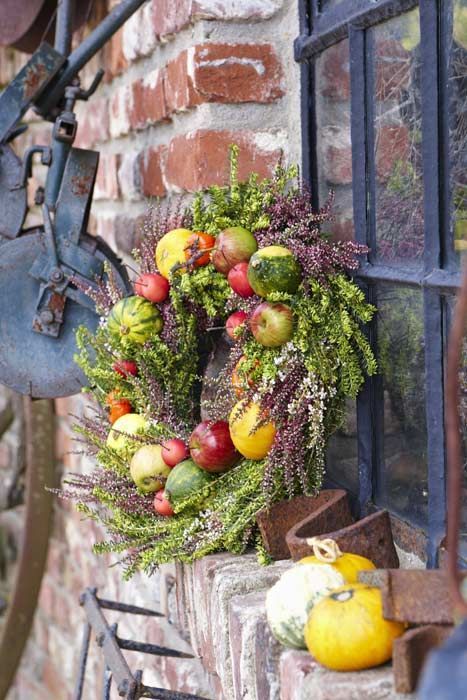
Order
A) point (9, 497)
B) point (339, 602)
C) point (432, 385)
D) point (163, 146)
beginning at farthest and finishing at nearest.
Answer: point (9, 497)
point (163, 146)
point (432, 385)
point (339, 602)

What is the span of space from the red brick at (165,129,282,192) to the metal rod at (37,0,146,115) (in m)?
0.19

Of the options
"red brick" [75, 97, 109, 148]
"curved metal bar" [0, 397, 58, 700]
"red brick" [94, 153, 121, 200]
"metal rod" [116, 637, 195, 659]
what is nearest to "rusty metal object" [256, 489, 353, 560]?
"metal rod" [116, 637, 195, 659]

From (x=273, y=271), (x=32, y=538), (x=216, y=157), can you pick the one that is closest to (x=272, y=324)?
(x=273, y=271)

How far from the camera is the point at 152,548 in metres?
1.21

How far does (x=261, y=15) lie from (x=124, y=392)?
58 centimetres

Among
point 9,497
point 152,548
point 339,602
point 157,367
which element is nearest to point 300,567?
point 339,602

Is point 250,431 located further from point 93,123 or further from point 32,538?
point 32,538

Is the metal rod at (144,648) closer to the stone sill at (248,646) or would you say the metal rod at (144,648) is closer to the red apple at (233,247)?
the stone sill at (248,646)

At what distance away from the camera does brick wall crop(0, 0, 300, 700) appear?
53.3 inches

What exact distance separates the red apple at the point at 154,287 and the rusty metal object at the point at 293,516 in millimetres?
324

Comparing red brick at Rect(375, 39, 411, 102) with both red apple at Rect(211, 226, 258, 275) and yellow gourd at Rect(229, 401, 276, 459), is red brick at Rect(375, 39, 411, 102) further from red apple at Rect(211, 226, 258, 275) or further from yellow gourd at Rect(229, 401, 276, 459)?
yellow gourd at Rect(229, 401, 276, 459)

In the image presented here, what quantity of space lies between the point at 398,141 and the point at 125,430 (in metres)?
0.53

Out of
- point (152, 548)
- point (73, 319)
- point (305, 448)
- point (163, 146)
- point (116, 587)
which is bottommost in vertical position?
point (116, 587)

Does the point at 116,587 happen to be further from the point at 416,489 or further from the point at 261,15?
the point at 261,15
